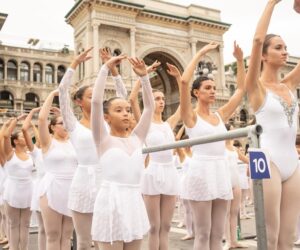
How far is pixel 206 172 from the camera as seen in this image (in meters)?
4.54

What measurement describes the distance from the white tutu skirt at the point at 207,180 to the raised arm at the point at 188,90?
45cm

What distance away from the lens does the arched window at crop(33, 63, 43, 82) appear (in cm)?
5906

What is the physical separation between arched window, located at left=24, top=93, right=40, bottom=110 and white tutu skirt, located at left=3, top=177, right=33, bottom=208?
4993 centimetres

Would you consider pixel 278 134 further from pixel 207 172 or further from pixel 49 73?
pixel 49 73

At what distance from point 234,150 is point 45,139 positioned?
4271mm

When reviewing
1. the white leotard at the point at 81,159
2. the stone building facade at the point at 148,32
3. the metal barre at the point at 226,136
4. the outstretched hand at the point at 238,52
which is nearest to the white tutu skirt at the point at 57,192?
the white leotard at the point at 81,159

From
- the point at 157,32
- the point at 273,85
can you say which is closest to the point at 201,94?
the point at 273,85

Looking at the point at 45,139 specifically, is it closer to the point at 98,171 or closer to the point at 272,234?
the point at 98,171

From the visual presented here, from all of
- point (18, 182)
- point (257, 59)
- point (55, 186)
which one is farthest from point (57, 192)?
point (257, 59)

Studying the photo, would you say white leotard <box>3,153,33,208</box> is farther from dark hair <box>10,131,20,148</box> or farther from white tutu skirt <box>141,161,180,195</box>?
white tutu skirt <box>141,161,180,195</box>

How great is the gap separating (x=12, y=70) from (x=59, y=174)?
56.1 metres

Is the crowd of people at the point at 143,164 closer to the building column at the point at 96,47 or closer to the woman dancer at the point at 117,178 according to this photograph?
the woman dancer at the point at 117,178

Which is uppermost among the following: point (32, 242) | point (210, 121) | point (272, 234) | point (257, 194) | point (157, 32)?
point (157, 32)

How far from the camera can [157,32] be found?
4378 cm
